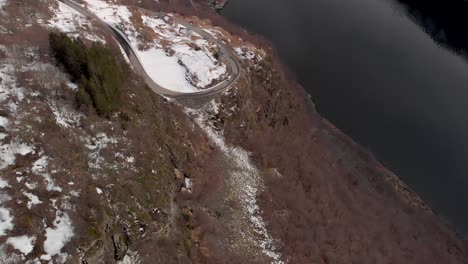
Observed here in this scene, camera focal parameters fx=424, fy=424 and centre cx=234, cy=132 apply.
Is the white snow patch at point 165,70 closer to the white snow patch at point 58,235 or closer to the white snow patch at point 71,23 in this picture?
the white snow patch at point 71,23

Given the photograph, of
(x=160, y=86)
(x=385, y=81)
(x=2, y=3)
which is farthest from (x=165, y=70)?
(x=385, y=81)

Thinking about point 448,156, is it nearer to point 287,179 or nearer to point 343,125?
point 343,125

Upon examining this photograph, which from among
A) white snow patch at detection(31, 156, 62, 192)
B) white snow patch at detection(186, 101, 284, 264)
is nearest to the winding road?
white snow patch at detection(186, 101, 284, 264)

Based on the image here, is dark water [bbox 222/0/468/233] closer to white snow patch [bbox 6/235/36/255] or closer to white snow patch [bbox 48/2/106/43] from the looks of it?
white snow patch [bbox 48/2/106/43]

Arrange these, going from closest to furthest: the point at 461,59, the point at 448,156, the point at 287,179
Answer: the point at 287,179, the point at 448,156, the point at 461,59

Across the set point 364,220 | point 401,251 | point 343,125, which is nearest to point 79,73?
point 364,220
